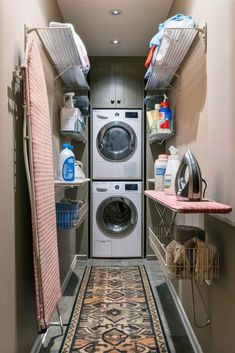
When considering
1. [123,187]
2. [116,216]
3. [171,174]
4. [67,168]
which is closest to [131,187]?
[123,187]

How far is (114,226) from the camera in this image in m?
4.00

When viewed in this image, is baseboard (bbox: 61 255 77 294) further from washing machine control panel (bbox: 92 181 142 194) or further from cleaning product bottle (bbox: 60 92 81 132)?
cleaning product bottle (bbox: 60 92 81 132)

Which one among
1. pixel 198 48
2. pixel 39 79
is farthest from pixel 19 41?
pixel 198 48

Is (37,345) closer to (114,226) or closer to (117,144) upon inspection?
(114,226)

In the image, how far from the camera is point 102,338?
2.11 m

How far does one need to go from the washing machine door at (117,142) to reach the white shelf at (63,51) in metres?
1.02

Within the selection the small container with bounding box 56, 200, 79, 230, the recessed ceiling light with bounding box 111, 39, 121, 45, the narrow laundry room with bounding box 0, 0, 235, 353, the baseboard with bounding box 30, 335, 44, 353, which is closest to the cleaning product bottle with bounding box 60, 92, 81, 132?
the narrow laundry room with bounding box 0, 0, 235, 353

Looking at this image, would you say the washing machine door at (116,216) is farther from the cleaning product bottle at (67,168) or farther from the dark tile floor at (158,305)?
the cleaning product bottle at (67,168)

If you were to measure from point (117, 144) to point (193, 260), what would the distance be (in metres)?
2.52

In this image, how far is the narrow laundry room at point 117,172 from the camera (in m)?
1.51

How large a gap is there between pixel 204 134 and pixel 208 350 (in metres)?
1.22

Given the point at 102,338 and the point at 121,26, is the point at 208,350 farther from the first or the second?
the point at 121,26

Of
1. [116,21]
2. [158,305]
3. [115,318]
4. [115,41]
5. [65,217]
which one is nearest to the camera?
[115,318]

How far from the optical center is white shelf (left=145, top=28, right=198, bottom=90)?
198cm
